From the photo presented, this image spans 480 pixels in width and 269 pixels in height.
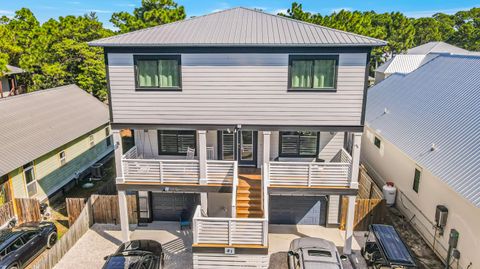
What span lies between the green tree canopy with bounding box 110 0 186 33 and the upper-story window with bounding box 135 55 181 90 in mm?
23200

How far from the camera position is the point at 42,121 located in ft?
70.9

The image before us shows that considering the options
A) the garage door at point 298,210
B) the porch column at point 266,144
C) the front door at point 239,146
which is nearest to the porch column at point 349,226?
the garage door at point 298,210

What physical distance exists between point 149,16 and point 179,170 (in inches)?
1017

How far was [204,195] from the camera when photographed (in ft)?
48.9

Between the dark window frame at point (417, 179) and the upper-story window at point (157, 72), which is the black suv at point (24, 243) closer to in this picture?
the upper-story window at point (157, 72)

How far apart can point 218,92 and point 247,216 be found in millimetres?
5381

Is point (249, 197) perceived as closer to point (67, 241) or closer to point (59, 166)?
point (67, 241)

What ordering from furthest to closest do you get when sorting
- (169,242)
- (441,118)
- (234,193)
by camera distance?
(441,118) < (169,242) < (234,193)

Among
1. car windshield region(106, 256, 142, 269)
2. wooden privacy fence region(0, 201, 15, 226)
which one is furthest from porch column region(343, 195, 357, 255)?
wooden privacy fence region(0, 201, 15, 226)

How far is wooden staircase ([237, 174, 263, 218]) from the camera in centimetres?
1388

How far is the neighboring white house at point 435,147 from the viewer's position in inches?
505

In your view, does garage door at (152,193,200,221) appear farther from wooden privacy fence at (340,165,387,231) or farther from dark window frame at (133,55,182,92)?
wooden privacy fence at (340,165,387,231)

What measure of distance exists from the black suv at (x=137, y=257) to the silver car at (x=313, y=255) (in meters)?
5.29

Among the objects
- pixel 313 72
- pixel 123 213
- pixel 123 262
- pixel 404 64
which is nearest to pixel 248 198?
pixel 123 262
